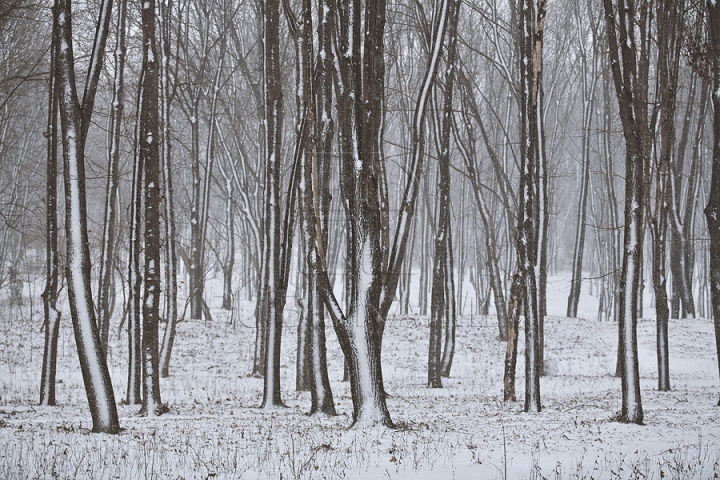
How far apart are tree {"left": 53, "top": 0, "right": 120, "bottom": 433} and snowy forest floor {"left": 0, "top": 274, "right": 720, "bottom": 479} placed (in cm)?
46

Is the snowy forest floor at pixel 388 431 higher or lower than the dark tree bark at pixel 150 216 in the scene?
lower

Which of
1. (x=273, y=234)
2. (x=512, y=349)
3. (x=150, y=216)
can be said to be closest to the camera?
(x=150, y=216)

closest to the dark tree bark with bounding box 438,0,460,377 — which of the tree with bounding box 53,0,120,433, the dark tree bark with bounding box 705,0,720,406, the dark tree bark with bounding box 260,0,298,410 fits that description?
the dark tree bark with bounding box 260,0,298,410

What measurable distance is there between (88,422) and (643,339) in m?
17.6

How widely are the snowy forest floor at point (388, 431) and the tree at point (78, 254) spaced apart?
0.46 m

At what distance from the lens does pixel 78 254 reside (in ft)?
24.4

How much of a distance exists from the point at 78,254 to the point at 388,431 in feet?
14.8

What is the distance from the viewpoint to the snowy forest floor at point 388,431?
5.32 m

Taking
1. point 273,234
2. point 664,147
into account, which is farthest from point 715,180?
point 273,234

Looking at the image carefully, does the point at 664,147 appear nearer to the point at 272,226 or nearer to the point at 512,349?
the point at 512,349

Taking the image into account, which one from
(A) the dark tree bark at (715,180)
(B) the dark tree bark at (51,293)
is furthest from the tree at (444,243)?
(B) the dark tree bark at (51,293)

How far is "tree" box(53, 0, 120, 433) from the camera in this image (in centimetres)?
731

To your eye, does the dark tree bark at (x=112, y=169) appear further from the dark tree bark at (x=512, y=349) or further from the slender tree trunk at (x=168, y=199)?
the dark tree bark at (x=512, y=349)

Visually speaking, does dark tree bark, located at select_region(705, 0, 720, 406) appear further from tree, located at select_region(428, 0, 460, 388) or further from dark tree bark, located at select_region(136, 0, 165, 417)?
dark tree bark, located at select_region(136, 0, 165, 417)
